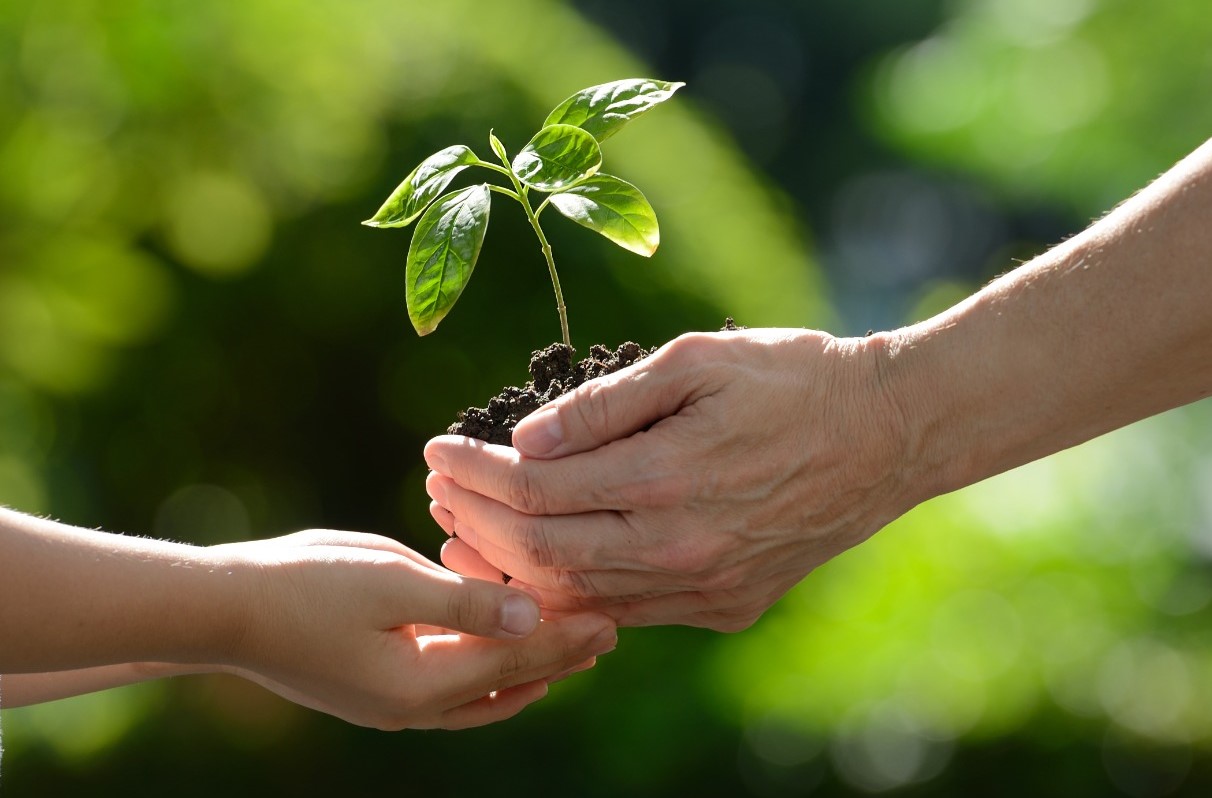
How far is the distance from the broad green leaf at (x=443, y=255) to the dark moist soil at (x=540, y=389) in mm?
163

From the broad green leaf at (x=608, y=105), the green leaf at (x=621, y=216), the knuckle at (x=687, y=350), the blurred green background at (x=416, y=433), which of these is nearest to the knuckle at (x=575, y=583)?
the knuckle at (x=687, y=350)

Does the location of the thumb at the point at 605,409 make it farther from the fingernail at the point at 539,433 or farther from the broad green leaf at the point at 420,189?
the broad green leaf at the point at 420,189

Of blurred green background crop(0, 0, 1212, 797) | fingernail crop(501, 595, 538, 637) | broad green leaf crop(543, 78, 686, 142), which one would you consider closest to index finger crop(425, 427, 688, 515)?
fingernail crop(501, 595, 538, 637)

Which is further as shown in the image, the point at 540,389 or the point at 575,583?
the point at 540,389

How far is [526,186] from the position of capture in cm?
137

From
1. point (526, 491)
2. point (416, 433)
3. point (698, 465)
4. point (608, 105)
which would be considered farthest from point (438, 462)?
point (416, 433)

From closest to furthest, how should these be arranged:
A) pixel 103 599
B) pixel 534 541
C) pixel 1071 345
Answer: pixel 103 599 < pixel 1071 345 < pixel 534 541

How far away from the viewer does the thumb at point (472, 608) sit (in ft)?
4.20

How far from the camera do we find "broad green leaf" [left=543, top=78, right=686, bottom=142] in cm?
134

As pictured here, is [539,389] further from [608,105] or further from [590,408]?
[608,105]

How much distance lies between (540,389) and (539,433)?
200 mm

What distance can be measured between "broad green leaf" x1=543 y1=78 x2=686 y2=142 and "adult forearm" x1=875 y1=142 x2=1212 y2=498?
43 centimetres

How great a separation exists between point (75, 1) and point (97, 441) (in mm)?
1316

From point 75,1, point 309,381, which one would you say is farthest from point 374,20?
point 309,381
